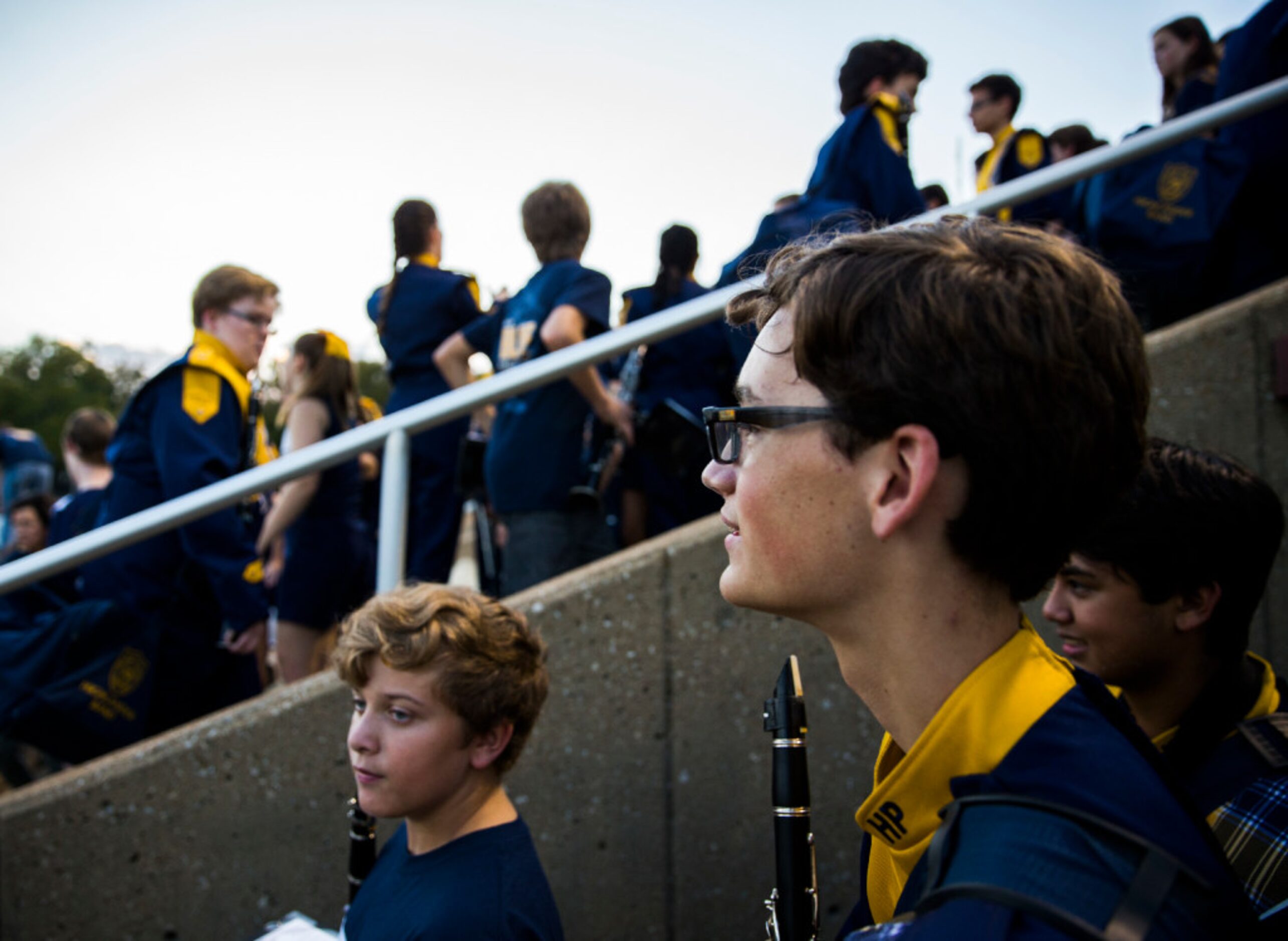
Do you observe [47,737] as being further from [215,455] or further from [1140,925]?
[1140,925]

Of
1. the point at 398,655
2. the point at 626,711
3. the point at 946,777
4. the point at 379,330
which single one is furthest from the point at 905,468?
the point at 379,330

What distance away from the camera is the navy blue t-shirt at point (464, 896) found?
1.83 meters

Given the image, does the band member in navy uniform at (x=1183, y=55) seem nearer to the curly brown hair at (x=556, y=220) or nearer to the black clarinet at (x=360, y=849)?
the curly brown hair at (x=556, y=220)

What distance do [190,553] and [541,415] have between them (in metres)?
1.23

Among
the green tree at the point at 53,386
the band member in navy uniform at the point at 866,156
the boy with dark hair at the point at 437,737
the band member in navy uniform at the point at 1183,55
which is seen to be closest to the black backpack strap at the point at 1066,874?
the boy with dark hair at the point at 437,737

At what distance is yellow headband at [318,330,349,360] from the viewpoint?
165 inches

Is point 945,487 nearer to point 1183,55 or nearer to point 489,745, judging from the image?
point 489,745

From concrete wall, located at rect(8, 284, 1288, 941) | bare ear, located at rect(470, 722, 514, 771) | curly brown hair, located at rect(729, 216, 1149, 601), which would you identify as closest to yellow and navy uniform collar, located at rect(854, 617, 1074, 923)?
curly brown hair, located at rect(729, 216, 1149, 601)

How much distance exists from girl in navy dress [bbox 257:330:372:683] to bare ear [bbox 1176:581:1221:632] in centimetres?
289

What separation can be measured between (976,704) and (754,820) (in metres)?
2.02

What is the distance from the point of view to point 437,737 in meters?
2.16

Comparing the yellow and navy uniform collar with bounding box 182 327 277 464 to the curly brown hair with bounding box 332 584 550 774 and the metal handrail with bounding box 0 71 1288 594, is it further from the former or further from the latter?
the curly brown hair with bounding box 332 584 550 774

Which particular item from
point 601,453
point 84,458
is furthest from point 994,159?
point 84,458

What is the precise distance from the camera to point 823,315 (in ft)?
3.77
